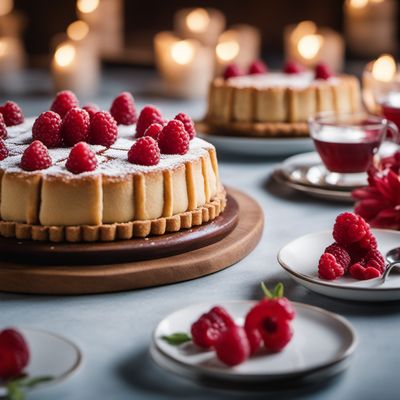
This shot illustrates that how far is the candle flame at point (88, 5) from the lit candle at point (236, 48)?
0.83m

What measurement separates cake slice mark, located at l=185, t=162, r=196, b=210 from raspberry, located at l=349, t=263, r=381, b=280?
0.37 meters

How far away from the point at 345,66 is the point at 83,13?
1.44 m

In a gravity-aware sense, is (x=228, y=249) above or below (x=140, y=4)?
below

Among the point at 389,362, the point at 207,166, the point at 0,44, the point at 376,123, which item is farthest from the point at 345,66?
the point at 389,362

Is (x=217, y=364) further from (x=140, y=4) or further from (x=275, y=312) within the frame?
(x=140, y=4)

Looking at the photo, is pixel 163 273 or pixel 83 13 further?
pixel 83 13

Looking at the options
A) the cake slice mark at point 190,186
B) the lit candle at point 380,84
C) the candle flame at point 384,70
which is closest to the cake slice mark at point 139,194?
the cake slice mark at point 190,186

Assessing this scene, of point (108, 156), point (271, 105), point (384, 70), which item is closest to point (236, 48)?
point (384, 70)

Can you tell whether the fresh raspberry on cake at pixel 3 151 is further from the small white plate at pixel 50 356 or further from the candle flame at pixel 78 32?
the candle flame at pixel 78 32

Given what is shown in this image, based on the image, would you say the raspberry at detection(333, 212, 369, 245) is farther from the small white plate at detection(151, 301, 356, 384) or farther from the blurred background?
the blurred background

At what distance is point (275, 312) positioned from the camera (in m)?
1.30

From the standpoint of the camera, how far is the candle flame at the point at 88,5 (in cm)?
477

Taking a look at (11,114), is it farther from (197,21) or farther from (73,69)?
(197,21)

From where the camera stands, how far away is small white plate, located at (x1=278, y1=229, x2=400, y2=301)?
1.53 metres
